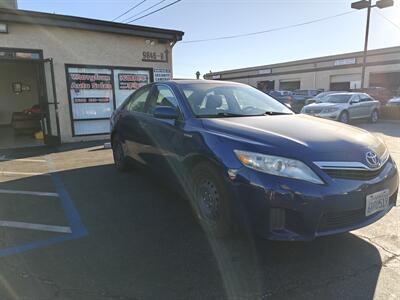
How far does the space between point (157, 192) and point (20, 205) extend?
73.2 inches

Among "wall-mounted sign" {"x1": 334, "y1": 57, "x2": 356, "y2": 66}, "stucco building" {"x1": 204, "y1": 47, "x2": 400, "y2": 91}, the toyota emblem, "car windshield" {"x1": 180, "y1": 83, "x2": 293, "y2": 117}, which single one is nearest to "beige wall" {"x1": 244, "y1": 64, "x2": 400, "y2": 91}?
"stucco building" {"x1": 204, "y1": 47, "x2": 400, "y2": 91}

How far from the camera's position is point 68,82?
10281 millimetres

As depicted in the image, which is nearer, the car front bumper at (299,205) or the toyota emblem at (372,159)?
the car front bumper at (299,205)

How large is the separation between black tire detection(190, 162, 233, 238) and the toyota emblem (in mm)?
1263

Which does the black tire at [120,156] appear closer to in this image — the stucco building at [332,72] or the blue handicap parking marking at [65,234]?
the blue handicap parking marking at [65,234]

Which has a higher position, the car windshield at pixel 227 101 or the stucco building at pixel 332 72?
the stucco building at pixel 332 72

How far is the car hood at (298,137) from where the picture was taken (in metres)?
2.79

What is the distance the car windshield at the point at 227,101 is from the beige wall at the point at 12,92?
13988 mm

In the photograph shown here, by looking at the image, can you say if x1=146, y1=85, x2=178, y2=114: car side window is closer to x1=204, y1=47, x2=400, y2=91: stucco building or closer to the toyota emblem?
the toyota emblem

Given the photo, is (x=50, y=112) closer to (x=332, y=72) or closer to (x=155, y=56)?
(x=155, y=56)

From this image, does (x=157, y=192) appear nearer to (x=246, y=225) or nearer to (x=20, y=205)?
(x=20, y=205)

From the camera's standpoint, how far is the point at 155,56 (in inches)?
466

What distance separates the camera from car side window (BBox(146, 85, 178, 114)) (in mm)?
4162

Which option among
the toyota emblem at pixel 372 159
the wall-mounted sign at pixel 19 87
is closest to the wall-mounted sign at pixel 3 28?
the wall-mounted sign at pixel 19 87
